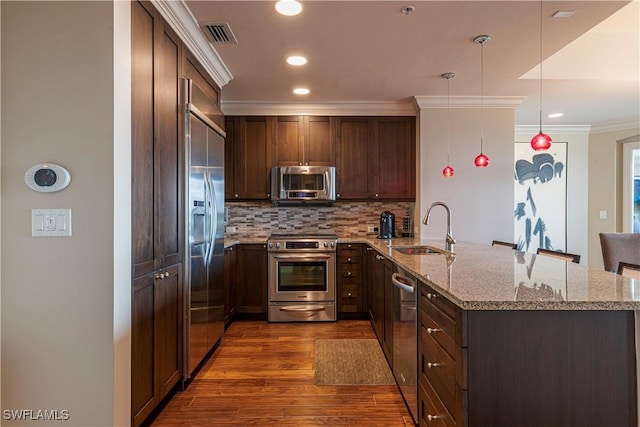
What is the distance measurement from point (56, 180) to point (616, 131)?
6391 mm

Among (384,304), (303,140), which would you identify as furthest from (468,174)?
(384,304)

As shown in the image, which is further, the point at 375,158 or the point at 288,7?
the point at 375,158

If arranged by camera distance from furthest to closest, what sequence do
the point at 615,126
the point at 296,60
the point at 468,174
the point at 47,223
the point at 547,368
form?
the point at 615,126, the point at 468,174, the point at 296,60, the point at 47,223, the point at 547,368

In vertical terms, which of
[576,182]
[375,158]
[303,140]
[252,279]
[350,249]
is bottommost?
[252,279]

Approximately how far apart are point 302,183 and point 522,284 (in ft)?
9.72

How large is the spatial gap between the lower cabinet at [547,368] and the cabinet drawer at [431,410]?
183 millimetres

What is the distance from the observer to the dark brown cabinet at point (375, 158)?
14.1 feet

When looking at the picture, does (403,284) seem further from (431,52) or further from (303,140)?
(303,140)

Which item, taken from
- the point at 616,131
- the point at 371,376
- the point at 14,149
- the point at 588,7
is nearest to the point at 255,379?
the point at 371,376

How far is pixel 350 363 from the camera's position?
2818 mm

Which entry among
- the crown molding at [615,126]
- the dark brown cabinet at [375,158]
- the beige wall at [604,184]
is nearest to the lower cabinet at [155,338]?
the dark brown cabinet at [375,158]

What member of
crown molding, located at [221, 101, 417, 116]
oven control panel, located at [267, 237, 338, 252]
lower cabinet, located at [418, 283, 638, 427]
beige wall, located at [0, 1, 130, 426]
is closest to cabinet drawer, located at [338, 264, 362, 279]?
oven control panel, located at [267, 237, 338, 252]

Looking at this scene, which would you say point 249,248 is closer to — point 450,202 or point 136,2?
point 450,202

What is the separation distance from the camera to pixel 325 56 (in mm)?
2908
